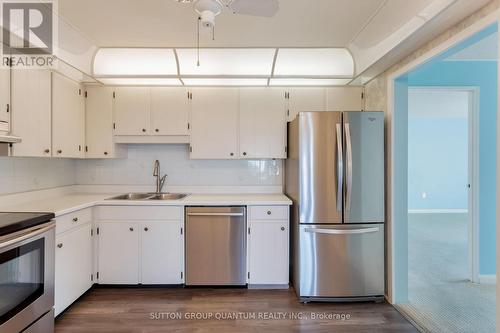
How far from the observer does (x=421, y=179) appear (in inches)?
275

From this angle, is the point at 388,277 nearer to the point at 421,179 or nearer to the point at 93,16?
the point at 93,16

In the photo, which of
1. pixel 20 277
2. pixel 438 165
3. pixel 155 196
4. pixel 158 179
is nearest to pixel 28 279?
pixel 20 277

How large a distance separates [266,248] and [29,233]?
6.52 feet

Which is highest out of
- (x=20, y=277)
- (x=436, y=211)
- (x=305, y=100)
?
(x=305, y=100)

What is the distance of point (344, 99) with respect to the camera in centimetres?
324

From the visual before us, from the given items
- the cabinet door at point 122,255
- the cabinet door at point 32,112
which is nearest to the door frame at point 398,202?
the cabinet door at point 122,255

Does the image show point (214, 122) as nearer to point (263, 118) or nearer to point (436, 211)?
point (263, 118)

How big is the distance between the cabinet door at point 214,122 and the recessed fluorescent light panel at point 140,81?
11.1 inches

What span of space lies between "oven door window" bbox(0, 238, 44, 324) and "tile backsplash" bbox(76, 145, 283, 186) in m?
1.65

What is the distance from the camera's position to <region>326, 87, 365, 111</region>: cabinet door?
10.6 ft

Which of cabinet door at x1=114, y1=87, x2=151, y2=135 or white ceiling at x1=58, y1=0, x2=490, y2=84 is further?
cabinet door at x1=114, y1=87, x2=151, y2=135

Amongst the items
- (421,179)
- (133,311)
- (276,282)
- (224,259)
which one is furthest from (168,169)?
(421,179)

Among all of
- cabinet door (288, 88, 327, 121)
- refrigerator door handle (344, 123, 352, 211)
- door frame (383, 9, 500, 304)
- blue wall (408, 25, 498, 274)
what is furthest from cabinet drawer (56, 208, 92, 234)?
blue wall (408, 25, 498, 274)

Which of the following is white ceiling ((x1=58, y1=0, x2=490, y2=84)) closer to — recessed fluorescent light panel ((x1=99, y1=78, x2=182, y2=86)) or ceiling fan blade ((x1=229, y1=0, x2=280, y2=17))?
recessed fluorescent light panel ((x1=99, y1=78, x2=182, y2=86))
